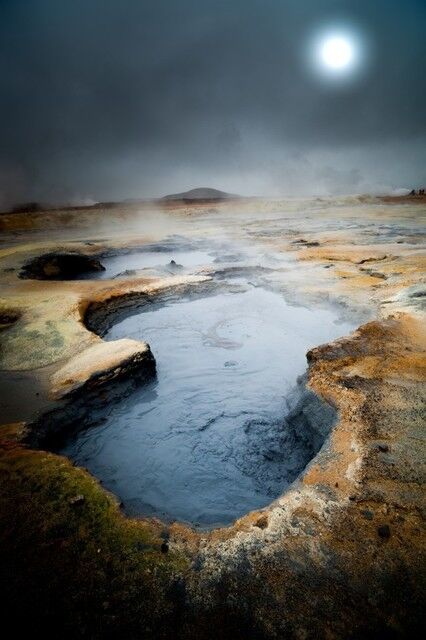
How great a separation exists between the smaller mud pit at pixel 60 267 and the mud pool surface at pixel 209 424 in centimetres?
637

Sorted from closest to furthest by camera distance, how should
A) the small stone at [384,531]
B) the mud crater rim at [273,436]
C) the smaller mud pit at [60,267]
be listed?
the small stone at [384,531] < the mud crater rim at [273,436] < the smaller mud pit at [60,267]

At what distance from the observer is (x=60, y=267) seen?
13.1 meters

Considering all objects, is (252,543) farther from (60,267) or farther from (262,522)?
(60,267)

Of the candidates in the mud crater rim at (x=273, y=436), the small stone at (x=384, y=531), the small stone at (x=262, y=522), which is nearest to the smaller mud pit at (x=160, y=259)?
the mud crater rim at (x=273, y=436)

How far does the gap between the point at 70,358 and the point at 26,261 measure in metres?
9.23

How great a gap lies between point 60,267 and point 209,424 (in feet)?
35.4

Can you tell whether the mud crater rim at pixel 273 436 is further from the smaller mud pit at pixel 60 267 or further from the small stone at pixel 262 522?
the smaller mud pit at pixel 60 267

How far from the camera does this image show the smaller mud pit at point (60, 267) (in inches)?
490

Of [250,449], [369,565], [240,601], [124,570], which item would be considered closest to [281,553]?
[240,601]

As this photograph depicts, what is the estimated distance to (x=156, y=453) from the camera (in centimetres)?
425

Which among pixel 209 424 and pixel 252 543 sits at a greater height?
pixel 252 543

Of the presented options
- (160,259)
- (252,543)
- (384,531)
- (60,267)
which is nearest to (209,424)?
(252,543)

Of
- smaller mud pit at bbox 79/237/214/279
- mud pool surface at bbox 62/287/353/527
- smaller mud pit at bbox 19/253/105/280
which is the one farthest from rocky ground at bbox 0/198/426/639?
smaller mud pit at bbox 19/253/105/280

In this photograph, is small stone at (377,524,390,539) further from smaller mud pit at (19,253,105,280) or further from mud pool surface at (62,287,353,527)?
smaller mud pit at (19,253,105,280)
